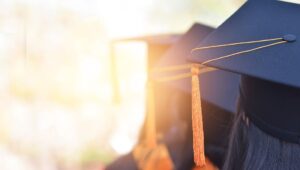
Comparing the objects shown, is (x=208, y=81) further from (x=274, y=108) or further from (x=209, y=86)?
(x=274, y=108)

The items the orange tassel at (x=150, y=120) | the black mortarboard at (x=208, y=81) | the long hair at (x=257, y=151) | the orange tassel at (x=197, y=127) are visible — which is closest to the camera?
the long hair at (x=257, y=151)

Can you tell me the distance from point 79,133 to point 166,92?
2.27 m

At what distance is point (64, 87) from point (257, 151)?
3.50 m

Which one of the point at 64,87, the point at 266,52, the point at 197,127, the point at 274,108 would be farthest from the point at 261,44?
the point at 64,87

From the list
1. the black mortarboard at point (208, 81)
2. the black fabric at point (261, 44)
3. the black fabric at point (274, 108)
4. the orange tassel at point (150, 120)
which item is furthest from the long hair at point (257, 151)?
the orange tassel at point (150, 120)

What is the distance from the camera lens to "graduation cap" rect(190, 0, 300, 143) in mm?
1004

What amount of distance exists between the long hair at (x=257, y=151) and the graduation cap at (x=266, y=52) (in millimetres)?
17

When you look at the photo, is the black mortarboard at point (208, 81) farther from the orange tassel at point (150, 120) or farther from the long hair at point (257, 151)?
the long hair at point (257, 151)

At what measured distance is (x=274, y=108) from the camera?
104 centimetres

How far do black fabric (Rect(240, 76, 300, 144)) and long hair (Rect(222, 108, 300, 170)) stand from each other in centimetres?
2

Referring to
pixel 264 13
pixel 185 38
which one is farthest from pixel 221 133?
pixel 264 13

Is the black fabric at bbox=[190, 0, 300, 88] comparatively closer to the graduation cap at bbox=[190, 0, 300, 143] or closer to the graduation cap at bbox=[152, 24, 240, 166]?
the graduation cap at bbox=[190, 0, 300, 143]

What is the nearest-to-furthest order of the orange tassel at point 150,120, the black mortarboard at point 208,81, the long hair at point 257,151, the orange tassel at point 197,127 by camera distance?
the long hair at point 257,151 < the orange tassel at point 197,127 < the black mortarboard at point 208,81 < the orange tassel at point 150,120

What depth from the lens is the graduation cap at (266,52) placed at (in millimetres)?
1004
